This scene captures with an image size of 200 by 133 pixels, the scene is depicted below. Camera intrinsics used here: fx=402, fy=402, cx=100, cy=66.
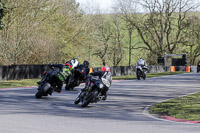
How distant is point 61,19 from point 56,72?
27.7 metres

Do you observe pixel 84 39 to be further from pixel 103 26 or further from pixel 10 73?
pixel 103 26

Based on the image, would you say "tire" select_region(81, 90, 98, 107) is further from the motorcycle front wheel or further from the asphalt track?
the motorcycle front wheel

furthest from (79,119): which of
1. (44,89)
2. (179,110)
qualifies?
(44,89)

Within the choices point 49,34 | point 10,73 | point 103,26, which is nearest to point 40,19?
point 49,34

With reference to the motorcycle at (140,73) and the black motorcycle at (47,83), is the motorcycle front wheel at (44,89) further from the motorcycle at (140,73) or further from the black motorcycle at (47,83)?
the motorcycle at (140,73)

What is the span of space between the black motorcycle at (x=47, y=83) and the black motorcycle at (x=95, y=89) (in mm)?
2172

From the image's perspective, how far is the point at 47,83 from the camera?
1473 cm

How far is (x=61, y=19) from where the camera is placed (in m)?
42.3

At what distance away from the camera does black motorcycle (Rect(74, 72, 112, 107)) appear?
12.5m

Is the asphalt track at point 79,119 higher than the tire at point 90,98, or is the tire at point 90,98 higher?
the tire at point 90,98

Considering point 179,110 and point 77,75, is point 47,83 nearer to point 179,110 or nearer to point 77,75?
point 77,75

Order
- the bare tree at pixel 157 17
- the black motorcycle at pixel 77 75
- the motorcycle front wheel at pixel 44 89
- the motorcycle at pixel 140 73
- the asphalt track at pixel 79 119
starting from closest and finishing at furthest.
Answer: the asphalt track at pixel 79 119 < the motorcycle front wheel at pixel 44 89 < the black motorcycle at pixel 77 75 < the motorcycle at pixel 140 73 < the bare tree at pixel 157 17

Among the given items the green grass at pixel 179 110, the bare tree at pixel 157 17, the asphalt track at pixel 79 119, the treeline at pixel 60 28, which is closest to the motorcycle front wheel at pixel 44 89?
the asphalt track at pixel 79 119

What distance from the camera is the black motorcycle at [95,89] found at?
1250 cm
